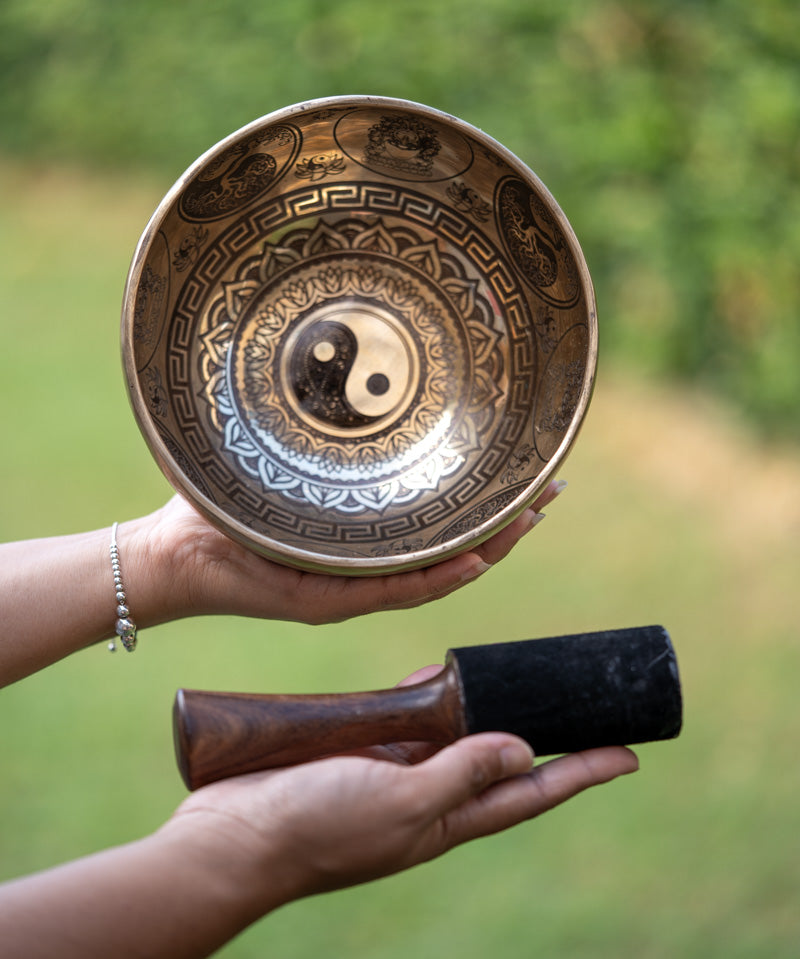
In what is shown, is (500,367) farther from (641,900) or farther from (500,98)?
(500,98)

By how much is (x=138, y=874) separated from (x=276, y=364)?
78cm

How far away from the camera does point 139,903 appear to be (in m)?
1.01

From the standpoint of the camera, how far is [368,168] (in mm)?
1542

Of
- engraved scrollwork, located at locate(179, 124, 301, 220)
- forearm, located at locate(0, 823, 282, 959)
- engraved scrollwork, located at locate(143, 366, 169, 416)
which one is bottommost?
forearm, located at locate(0, 823, 282, 959)

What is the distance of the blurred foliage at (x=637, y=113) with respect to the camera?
10.00ft

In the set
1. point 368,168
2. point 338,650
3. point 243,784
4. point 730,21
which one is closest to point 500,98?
point 730,21

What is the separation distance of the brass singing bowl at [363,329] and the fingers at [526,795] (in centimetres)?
34

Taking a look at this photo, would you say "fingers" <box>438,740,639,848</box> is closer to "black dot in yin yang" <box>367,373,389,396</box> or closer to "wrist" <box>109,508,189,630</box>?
"wrist" <box>109,508,189,630</box>

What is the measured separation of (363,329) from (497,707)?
63 centimetres

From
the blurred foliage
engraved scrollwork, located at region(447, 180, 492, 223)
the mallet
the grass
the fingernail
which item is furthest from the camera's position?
the blurred foliage

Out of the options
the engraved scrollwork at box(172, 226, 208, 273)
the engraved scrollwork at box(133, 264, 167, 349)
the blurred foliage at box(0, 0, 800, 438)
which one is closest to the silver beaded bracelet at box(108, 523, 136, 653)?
the engraved scrollwork at box(133, 264, 167, 349)

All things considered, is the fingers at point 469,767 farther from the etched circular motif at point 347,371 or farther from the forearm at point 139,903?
the etched circular motif at point 347,371

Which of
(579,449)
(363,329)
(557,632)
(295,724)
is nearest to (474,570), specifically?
(295,724)

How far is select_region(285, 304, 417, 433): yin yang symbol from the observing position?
1.57 m
